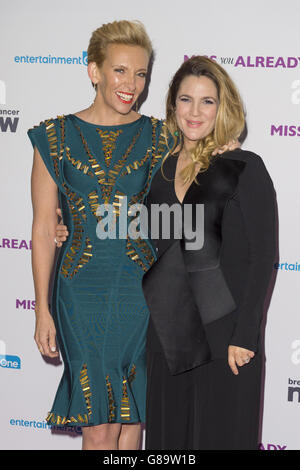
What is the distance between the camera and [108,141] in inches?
98.8

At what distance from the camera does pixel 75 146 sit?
249cm

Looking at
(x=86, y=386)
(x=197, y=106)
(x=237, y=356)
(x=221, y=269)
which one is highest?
(x=197, y=106)

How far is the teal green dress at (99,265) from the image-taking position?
2.47m

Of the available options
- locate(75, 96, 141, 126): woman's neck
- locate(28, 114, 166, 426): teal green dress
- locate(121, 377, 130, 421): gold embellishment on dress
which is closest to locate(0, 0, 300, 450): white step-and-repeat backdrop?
locate(75, 96, 141, 126): woman's neck

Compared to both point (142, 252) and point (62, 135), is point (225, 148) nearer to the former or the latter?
point (142, 252)

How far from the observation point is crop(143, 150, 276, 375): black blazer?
2217mm

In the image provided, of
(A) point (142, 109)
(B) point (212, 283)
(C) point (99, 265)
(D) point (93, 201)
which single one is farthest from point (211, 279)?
(A) point (142, 109)

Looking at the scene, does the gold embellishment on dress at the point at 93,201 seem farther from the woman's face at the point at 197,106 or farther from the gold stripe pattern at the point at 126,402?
the gold stripe pattern at the point at 126,402

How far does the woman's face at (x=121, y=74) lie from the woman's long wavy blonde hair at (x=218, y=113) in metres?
0.19

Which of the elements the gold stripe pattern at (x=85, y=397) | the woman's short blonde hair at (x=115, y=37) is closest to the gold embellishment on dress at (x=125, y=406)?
the gold stripe pattern at (x=85, y=397)

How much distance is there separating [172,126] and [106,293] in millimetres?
743

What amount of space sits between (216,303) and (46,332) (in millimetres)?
775

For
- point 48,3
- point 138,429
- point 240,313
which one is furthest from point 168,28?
point 138,429

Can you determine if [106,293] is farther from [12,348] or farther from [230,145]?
[12,348]
